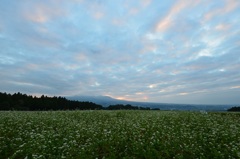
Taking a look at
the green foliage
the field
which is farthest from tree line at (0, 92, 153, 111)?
the field

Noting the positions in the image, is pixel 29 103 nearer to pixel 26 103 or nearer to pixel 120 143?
pixel 26 103

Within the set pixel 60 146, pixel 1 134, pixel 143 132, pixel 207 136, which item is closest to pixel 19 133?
pixel 1 134

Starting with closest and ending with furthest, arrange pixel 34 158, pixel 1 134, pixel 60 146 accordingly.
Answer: pixel 34 158 < pixel 60 146 < pixel 1 134

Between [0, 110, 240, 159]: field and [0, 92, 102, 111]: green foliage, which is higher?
[0, 92, 102, 111]: green foliage

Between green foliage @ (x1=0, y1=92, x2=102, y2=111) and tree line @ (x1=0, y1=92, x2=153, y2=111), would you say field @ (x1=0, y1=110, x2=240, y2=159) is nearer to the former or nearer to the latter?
tree line @ (x1=0, y1=92, x2=153, y2=111)

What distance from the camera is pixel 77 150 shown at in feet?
45.6

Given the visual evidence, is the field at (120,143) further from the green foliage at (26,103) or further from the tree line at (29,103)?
the green foliage at (26,103)

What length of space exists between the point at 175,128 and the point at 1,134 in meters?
15.5

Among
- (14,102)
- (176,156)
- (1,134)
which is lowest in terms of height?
(176,156)

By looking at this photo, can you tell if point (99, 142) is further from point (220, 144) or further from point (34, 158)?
point (220, 144)

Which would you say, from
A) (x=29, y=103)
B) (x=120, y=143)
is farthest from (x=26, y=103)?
(x=120, y=143)

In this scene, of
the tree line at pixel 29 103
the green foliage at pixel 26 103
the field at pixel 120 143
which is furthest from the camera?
the green foliage at pixel 26 103

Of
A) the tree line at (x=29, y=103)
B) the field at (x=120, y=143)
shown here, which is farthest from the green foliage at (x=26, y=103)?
the field at (x=120, y=143)

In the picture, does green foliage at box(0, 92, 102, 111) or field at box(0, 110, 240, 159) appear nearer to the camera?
field at box(0, 110, 240, 159)
